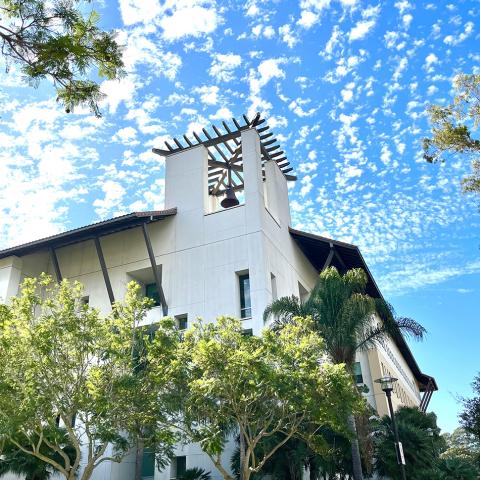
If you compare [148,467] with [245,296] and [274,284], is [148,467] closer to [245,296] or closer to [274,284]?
[245,296]

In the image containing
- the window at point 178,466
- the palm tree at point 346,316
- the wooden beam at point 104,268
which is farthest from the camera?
the wooden beam at point 104,268

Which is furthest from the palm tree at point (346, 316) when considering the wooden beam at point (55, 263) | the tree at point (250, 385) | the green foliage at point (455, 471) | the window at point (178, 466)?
the wooden beam at point (55, 263)

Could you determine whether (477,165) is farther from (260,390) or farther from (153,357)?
(153,357)

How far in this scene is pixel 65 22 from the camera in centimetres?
779

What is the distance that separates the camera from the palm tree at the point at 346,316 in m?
19.2

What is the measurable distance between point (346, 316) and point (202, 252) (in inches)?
414

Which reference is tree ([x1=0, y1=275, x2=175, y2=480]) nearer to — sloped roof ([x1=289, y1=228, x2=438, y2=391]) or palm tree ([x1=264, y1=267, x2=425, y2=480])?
palm tree ([x1=264, y1=267, x2=425, y2=480])

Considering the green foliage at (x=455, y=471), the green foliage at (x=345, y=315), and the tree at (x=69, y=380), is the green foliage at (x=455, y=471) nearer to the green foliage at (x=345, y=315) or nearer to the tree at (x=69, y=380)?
the green foliage at (x=345, y=315)

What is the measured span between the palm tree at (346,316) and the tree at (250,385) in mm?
2487

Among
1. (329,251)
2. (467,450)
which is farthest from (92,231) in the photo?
(467,450)

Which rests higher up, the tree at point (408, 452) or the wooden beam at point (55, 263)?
the wooden beam at point (55, 263)

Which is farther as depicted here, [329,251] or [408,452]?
[329,251]

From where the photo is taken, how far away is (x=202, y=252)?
27641mm

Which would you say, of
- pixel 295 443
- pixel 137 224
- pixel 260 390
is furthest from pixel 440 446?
pixel 137 224
